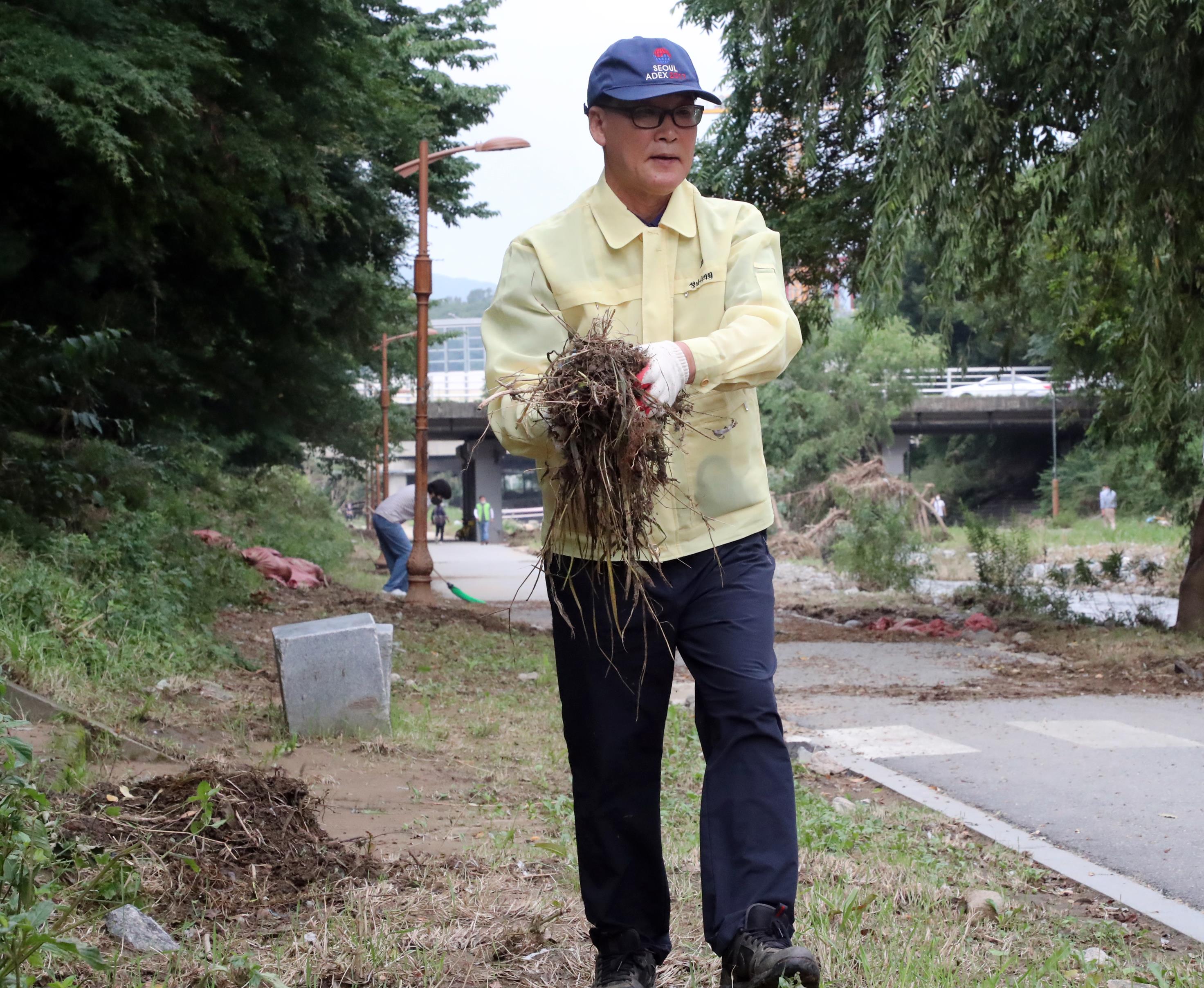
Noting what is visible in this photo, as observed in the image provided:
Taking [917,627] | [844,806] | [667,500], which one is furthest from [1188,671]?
[667,500]

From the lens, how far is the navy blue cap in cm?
332

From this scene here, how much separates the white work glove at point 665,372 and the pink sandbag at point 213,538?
11783 mm

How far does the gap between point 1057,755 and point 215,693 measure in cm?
492

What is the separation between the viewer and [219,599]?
496 inches

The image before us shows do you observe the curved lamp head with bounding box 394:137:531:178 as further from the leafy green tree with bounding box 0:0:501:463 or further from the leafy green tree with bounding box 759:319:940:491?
the leafy green tree with bounding box 759:319:940:491

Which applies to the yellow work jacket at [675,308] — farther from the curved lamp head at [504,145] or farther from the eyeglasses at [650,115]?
the curved lamp head at [504,145]

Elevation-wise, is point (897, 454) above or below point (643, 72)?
below

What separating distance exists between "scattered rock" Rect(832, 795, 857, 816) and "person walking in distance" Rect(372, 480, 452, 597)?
44.5ft

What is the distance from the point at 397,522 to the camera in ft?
66.0

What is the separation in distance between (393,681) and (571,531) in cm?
704

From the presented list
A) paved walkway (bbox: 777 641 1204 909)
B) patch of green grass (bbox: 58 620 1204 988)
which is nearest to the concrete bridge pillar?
paved walkway (bbox: 777 641 1204 909)

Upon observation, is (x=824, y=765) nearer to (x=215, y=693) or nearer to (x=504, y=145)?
→ (x=215, y=693)

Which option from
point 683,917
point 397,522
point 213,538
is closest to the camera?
point 683,917

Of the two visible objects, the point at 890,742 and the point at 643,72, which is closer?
the point at 643,72
